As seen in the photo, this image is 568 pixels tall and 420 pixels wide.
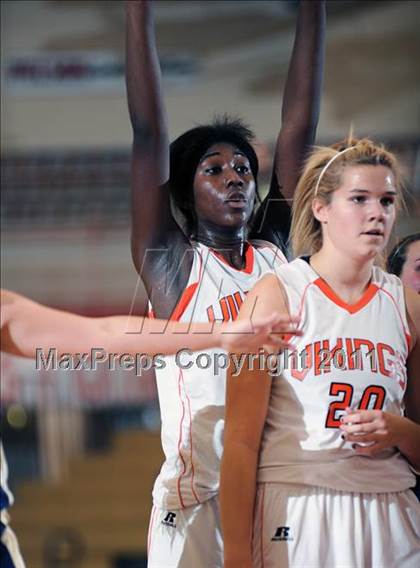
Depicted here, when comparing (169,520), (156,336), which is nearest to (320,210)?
(156,336)

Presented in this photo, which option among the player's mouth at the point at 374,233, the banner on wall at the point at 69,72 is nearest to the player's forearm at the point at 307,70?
the player's mouth at the point at 374,233

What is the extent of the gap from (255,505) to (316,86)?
1.01 metres

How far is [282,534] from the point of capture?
199 cm

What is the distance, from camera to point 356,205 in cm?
205

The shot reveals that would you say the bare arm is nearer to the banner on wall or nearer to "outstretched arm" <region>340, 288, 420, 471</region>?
"outstretched arm" <region>340, 288, 420, 471</region>

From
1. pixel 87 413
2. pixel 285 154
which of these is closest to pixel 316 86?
pixel 285 154

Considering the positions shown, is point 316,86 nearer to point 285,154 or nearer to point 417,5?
point 285,154

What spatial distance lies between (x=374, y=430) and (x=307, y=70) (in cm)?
90

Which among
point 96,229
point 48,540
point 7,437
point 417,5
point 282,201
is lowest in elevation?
point 48,540

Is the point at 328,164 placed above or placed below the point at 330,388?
above

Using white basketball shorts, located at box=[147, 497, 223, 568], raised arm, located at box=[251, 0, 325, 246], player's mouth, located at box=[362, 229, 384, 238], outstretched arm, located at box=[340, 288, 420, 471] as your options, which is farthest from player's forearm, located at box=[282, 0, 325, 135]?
white basketball shorts, located at box=[147, 497, 223, 568]

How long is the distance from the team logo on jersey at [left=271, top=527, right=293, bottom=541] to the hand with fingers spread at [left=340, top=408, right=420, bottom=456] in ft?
0.71

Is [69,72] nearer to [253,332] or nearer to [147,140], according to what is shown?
[147,140]

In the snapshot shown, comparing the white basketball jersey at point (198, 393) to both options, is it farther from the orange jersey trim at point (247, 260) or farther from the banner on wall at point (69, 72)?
the banner on wall at point (69, 72)
